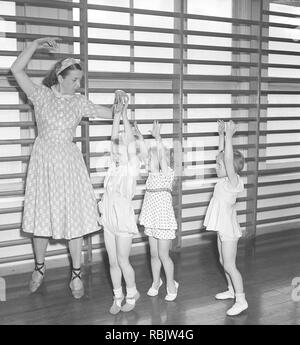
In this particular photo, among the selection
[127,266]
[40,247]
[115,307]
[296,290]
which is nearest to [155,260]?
[127,266]

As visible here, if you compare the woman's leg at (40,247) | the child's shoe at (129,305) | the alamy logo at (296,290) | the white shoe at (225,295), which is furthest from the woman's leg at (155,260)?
the alamy logo at (296,290)

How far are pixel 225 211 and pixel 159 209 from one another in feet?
1.35

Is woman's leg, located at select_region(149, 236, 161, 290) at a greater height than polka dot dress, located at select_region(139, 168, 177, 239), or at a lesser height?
lesser

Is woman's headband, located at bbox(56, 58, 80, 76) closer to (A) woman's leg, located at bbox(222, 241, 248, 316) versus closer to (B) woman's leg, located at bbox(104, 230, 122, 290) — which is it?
(B) woman's leg, located at bbox(104, 230, 122, 290)

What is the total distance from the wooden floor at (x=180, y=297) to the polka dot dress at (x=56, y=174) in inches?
17.8

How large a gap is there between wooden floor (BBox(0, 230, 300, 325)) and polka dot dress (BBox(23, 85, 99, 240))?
452mm

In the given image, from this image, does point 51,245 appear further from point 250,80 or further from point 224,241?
point 250,80

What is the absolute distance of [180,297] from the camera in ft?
10.7

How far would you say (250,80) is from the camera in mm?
4625

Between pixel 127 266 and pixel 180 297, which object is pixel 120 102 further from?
pixel 180 297

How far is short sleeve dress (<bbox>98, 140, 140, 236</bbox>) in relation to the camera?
2941 mm

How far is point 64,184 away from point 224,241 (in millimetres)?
1101

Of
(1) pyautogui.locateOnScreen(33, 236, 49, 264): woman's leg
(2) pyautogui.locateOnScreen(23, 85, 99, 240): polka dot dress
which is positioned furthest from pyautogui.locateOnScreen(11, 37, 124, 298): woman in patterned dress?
(1) pyautogui.locateOnScreen(33, 236, 49, 264): woman's leg
